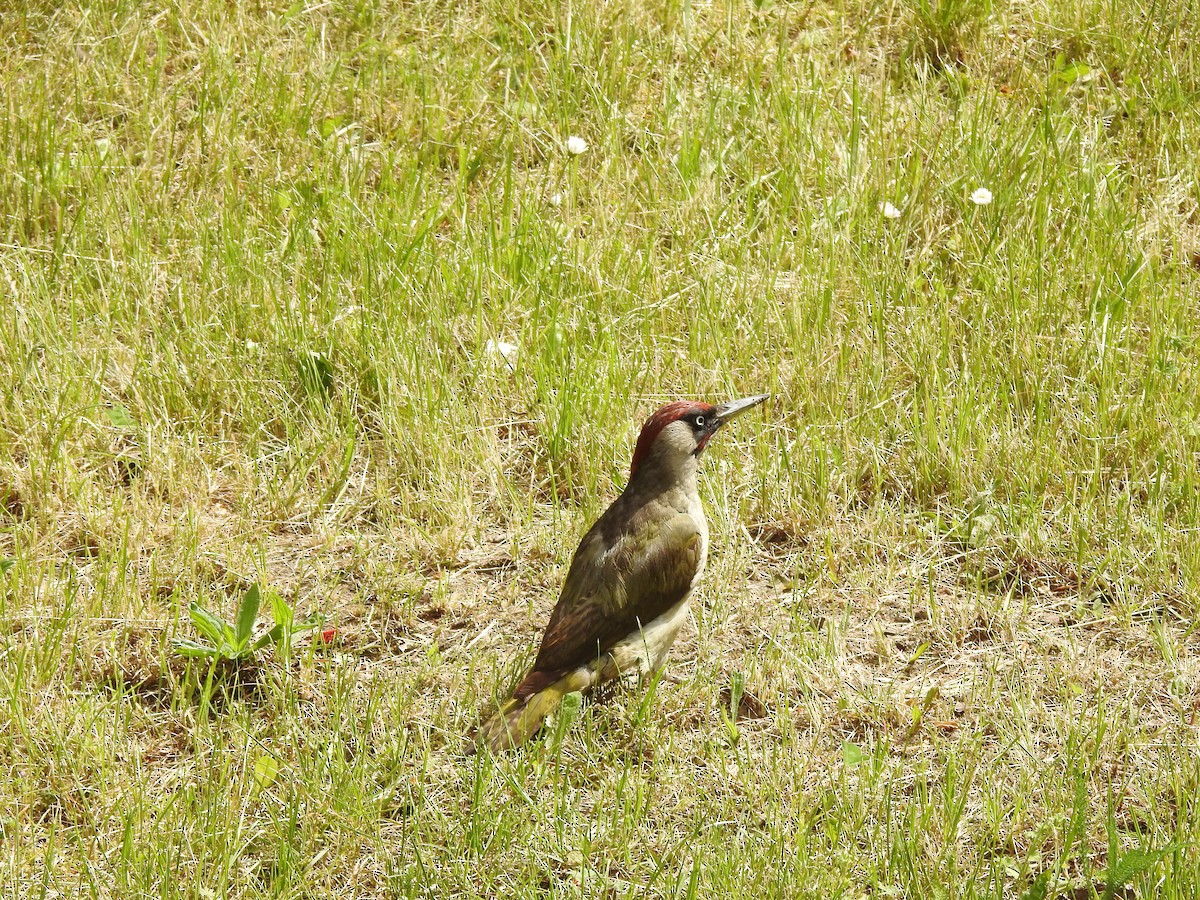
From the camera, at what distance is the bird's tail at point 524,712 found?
4297 mm

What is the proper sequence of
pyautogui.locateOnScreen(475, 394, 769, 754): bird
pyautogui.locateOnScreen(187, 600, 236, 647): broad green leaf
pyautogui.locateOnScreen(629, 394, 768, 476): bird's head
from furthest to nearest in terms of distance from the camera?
pyautogui.locateOnScreen(629, 394, 768, 476): bird's head < pyautogui.locateOnScreen(187, 600, 236, 647): broad green leaf < pyautogui.locateOnScreen(475, 394, 769, 754): bird

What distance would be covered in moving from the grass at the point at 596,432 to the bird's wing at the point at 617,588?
0.22 m

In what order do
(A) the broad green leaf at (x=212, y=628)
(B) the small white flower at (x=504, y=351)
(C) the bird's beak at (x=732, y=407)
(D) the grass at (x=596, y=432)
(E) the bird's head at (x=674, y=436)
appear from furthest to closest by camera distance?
(B) the small white flower at (x=504, y=351), (C) the bird's beak at (x=732, y=407), (E) the bird's head at (x=674, y=436), (A) the broad green leaf at (x=212, y=628), (D) the grass at (x=596, y=432)

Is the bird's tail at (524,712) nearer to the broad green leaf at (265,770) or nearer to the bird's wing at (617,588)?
the bird's wing at (617,588)

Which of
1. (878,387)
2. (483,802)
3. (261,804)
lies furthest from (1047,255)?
(261,804)

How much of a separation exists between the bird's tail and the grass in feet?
0.25

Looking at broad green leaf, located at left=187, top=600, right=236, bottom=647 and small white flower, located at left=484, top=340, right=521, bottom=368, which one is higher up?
small white flower, located at left=484, top=340, right=521, bottom=368

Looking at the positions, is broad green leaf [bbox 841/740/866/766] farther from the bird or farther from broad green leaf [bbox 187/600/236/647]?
broad green leaf [bbox 187/600/236/647]

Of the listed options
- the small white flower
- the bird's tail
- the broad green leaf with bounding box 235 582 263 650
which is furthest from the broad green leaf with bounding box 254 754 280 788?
the small white flower

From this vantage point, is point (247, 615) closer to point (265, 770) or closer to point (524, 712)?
point (265, 770)

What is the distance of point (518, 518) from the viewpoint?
17.5ft

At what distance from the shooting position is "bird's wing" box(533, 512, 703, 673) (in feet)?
14.8

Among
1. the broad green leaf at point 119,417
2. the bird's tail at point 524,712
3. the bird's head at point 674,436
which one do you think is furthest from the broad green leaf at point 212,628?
the bird's head at point 674,436

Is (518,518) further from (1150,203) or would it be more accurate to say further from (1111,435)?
(1150,203)
